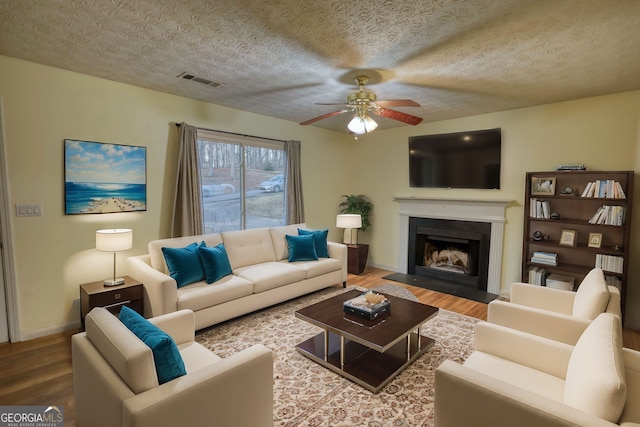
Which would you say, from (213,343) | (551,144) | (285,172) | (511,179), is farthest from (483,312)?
(285,172)

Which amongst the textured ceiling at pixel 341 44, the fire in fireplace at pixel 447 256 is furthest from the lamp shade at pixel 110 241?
the fire in fireplace at pixel 447 256

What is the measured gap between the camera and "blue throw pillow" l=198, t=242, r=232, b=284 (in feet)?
11.4

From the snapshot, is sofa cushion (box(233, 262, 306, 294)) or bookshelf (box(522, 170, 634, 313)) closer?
bookshelf (box(522, 170, 634, 313))

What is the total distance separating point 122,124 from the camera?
353cm

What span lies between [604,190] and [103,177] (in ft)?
18.5

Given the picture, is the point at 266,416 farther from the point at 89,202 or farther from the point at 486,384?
the point at 89,202

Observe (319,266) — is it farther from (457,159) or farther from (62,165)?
(62,165)

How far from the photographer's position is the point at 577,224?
3.82 meters

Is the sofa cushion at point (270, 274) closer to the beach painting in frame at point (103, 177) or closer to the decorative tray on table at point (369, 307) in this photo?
the decorative tray on table at point (369, 307)

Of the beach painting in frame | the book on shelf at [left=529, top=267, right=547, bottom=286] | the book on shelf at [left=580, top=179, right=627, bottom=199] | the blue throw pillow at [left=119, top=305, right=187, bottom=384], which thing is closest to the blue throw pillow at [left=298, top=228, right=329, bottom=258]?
the beach painting in frame

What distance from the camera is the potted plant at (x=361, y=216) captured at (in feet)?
17.9

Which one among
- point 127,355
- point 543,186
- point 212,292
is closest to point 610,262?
point 543,186

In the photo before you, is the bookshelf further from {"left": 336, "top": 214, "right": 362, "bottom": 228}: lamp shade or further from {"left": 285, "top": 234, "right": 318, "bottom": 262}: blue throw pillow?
{"left": 285, "top": 234, "right": 318, "bottom": 262}: blue throw pillow

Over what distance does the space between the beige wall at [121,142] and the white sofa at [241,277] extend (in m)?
0.60
